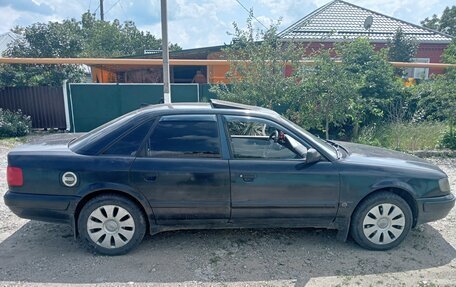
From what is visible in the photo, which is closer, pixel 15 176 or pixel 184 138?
pixel 15 176

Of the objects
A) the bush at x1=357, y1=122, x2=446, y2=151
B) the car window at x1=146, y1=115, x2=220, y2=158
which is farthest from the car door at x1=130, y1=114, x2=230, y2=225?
the bush at x1=357, y1=122, x2=446, y2=151

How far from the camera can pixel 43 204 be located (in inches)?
124

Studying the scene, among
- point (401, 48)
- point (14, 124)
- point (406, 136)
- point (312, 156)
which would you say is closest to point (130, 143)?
point (312, 156)

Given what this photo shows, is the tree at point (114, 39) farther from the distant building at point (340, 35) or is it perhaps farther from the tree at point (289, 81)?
the tree at point (289, 81)

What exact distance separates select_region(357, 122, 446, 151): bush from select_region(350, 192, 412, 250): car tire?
454 cm

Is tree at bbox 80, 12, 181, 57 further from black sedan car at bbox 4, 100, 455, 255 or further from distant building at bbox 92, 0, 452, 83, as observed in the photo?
black sedan car at bbox 4, 100, 455, 255

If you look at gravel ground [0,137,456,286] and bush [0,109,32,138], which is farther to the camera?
bush [0,109,32,138]

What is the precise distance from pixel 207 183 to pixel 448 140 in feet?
24.3

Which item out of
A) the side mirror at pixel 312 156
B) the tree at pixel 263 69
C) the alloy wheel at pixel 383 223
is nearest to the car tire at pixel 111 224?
the side mirror at pixel 312 156

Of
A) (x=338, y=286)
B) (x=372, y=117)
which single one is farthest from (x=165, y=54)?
(x=372, y=117)

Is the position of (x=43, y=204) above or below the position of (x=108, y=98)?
below

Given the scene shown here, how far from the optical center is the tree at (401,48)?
15859 mm

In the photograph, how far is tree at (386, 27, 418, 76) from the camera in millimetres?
15859

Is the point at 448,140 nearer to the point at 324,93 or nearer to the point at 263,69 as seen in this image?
the point at 324,93
